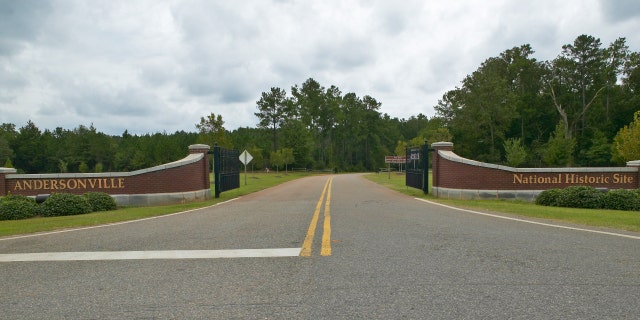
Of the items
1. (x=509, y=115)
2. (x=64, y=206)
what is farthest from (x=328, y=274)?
(x=509, y=115)

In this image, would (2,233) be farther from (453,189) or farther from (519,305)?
(453,189)

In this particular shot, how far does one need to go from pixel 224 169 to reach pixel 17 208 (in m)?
→ 7.95

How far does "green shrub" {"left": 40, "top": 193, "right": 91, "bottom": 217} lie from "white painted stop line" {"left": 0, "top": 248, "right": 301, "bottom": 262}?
7914mm

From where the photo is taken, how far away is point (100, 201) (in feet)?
46.9

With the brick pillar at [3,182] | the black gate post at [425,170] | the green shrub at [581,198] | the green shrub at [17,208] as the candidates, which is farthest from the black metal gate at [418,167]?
the brick pillar at [3,182]

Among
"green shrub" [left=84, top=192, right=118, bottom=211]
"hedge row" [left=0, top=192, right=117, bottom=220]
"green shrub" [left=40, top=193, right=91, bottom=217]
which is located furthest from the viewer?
"green shrub" [left=84, top=192, right=118, bottom=211]

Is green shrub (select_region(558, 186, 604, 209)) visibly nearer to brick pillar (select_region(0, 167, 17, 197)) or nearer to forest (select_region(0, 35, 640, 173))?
brick pillar (select_region(0, 167, 17, 197))

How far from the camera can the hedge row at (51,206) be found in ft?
40.1

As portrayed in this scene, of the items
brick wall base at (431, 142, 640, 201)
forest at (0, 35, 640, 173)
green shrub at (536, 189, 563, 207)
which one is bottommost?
green shrub at (536, 189, 563, 207)

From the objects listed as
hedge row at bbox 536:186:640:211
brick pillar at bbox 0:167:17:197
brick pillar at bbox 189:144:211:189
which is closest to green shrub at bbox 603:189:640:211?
hedge row at bbox 536:186:640:211

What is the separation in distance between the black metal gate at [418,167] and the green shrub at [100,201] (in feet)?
41.3

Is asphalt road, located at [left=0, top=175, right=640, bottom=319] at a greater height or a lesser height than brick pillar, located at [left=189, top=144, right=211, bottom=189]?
lesser

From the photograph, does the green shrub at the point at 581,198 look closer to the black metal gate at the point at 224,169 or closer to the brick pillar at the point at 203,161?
the black metal gate at the point at 224,169

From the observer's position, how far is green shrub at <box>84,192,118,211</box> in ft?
46.2
